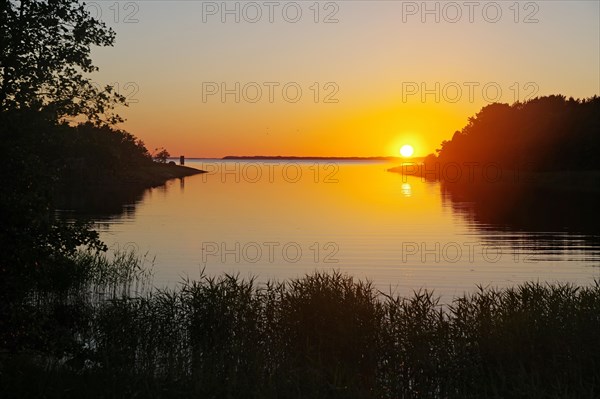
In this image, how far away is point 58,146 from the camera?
60.3 feet

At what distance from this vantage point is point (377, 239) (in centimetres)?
5969

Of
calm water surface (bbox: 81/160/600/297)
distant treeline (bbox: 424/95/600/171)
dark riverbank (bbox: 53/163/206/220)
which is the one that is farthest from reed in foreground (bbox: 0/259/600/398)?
distant treeline (bbox: 424/95/600/171)

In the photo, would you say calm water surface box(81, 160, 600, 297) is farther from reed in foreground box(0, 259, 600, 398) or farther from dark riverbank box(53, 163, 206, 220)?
reed in foreground box(0, 259, 600, 398)

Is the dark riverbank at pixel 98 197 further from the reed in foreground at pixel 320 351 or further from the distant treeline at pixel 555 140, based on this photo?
the distant treeline at pixel 555 140

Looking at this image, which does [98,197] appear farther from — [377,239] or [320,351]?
[320,351]

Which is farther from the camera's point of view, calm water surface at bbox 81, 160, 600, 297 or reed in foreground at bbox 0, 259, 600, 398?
calm water surface at bbox 81, 160, 600, 297

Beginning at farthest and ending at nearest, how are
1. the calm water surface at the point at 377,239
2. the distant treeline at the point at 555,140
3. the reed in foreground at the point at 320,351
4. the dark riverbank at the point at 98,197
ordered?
the distant treeline at the point at 555,140, the dark riverbank at the point at 98,197, the calm water surface at the point at 377,239, the reed in foreground at the point at 320,351

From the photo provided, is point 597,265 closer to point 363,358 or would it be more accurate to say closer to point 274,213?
point 363,358

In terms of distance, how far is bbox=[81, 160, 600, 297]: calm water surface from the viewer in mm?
41125

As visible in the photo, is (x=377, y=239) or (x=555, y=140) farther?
(x=555, y=140)

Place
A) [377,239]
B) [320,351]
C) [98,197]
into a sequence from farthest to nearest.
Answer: [98,197], [377,239], [320,351]

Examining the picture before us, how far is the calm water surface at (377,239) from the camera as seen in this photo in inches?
1619

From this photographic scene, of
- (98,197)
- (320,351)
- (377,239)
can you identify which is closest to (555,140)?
(377,239)

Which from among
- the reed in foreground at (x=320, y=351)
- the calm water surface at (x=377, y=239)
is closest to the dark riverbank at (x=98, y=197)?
the calm water surface at (x=377, y=239)
